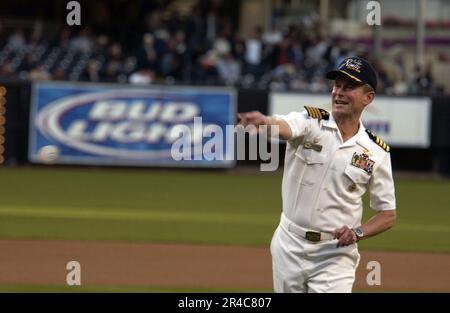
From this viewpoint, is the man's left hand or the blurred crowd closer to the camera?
the man's left hand

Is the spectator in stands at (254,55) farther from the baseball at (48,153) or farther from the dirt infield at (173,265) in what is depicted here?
the dirt infield at (173,265)

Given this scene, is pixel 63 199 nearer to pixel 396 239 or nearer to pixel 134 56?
pixel 396 239

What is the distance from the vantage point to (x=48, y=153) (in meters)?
24.4

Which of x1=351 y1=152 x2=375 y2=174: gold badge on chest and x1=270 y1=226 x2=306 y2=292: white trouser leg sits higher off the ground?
x1=351 y1=152 x2=375 y2=174: gold badge on chest

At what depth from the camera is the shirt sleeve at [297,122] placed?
611 centimetres

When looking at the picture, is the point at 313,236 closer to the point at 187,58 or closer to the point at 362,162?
the point at 362,162

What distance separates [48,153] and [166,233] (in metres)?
9.67

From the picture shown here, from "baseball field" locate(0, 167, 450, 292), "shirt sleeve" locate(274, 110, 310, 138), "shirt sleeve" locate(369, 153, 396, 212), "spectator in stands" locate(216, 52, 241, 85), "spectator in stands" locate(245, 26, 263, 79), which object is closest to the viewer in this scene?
"shirt sleeve" locate(274, 110, 310, 138)

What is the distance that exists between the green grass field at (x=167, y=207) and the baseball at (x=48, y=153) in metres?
0.27

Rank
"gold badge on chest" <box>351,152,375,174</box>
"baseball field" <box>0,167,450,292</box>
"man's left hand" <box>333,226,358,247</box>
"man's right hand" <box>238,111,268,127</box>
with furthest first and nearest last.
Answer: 1. "baseball field" <box>0,167,450,292</box>
2. "gold badge on chest" <box>351,152,375,174</box>
3. "man's left hand" <box>333,226,358,247</box>
4. "man's right hand" <box>238,111,268,127</box>

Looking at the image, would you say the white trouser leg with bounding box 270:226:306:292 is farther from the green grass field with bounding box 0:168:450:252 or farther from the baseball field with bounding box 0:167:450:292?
the green grass field with bounding box 0:168:450:252

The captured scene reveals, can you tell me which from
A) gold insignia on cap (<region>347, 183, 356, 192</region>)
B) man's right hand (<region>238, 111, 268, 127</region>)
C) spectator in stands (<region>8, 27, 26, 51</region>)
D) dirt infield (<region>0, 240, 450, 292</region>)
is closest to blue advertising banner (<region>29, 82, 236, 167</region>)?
spectator in stands (<region>8, 27, 26, 51</region>)

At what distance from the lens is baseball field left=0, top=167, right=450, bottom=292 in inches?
458

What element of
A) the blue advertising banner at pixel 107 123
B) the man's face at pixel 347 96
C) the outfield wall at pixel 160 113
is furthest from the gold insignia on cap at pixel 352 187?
the blue advertising banner at pixel 107 123
